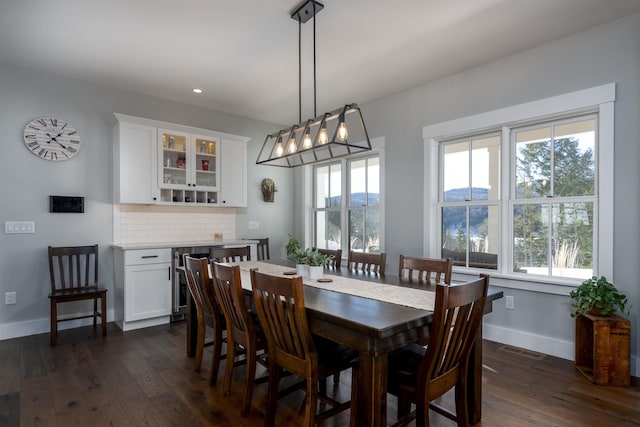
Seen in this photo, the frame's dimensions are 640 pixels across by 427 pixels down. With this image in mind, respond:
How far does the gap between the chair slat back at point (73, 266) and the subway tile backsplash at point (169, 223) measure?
0.36 metres

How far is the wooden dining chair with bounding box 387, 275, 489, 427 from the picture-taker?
1.61m

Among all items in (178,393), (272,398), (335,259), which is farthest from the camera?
(335,259)

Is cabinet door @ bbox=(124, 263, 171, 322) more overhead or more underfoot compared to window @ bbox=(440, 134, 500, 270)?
more underfoot

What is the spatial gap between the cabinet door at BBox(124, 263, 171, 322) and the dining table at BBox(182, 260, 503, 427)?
2027mm

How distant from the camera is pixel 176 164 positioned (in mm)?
4500

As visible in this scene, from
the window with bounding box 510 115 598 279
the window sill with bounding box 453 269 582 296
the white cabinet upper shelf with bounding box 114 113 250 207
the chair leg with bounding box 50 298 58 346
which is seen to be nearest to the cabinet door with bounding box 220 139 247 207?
the white cabinet upper shelf with bounding box 114 113 250 207

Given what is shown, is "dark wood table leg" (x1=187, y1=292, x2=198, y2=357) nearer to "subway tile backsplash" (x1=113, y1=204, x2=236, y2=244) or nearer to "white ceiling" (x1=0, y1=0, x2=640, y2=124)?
"subway tile backsplash" (x1=113, y1=204, x2=236, y2=244)

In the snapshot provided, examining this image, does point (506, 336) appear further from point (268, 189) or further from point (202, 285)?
point (268, 189)

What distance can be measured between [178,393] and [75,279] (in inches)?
93.8

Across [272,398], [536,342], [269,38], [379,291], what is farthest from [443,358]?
[269,38]

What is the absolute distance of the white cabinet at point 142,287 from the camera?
12.8 ft

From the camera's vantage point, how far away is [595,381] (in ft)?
8.67

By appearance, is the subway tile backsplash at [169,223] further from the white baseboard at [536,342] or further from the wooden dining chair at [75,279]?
the white baseboard at [536,342]

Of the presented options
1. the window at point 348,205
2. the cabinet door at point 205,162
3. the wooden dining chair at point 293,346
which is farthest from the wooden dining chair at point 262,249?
the wooden dining chair at point 293,346
